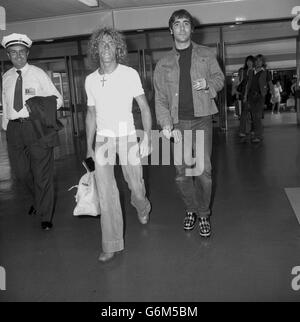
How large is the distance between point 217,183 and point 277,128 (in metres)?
6.07

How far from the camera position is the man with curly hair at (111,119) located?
284 centimetres

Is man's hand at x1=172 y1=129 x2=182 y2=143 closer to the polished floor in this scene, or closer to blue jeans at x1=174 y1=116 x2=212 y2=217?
blue jeans at x1=174 y1=116 x2=212 y2=217

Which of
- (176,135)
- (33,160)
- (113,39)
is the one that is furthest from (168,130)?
(33,160)

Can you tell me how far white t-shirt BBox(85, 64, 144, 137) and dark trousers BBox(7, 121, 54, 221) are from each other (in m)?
0.93

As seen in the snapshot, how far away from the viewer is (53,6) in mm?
8055

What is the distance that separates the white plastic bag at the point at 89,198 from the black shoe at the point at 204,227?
887mm

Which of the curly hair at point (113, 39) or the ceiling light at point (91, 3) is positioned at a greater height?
the ceiling light at point (91, 3)

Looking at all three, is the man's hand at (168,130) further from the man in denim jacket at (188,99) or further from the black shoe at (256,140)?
the black shoe at (256,140)

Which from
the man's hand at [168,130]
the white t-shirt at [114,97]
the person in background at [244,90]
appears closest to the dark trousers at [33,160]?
the white t-shirt at [114,97]

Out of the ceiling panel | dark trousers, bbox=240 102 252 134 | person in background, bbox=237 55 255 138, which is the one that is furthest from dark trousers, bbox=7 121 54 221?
dark trousers, bbox=240 102 252 134

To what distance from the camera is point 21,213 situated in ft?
14.0

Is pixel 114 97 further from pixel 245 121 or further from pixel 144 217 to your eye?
pixel 245 121
